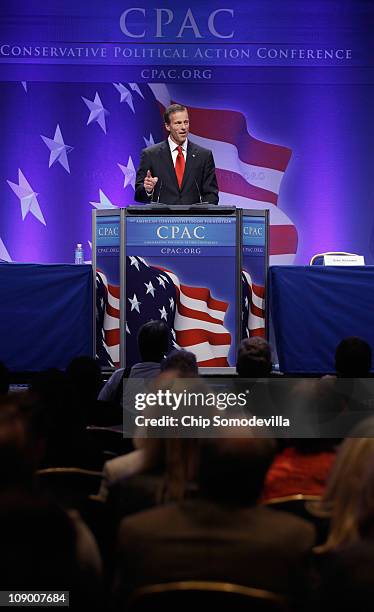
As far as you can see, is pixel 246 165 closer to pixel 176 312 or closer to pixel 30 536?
pixel 176 312

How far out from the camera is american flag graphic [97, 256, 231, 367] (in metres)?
5.58

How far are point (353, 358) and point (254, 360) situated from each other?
0.46 meters

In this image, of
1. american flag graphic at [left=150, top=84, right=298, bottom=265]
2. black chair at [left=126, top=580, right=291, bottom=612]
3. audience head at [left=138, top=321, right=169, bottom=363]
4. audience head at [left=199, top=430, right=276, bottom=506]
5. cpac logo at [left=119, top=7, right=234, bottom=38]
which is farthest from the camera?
american flag graphic at [left=150, top=84, right=298, bottom=265]

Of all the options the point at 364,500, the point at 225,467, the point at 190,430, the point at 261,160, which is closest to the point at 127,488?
the point at 190,430

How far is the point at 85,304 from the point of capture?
5.94m

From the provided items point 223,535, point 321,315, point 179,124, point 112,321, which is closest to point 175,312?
point 112,321

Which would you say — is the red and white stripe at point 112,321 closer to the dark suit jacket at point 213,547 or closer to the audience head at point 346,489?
the audience head at point 346,489

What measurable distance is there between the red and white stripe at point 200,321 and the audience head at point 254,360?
4.49ft

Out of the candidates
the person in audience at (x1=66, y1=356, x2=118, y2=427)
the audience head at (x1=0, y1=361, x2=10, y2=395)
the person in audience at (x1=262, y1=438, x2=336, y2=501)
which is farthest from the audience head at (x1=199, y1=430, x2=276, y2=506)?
the audience head at (x1=0, y1=361, x2=10, y2=395)

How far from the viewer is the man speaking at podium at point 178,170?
610 cm

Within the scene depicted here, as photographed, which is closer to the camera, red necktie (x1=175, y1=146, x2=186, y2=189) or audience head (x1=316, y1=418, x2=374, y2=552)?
audience head (x1=316, y1=418, x2=374, y2=552)

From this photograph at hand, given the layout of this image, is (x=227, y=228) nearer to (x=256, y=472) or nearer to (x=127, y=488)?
(x=127, y=488)

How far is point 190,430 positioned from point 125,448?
0.88 meters

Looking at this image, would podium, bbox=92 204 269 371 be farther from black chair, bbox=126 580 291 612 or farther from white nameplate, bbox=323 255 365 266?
black chair, bbox=126 580 291 612
